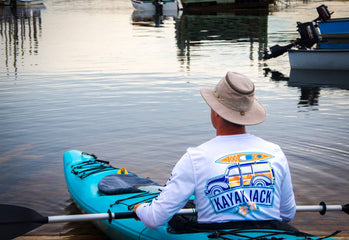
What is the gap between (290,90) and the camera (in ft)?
44.9

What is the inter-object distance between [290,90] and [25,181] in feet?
29.0

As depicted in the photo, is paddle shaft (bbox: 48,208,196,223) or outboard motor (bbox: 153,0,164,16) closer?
paddle shaft (bbox: 48,208,196,223)

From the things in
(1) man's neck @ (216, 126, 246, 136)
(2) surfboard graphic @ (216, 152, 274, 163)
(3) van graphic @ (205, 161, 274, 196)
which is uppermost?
(1) man's neck @ (216, 126, 246, 136)

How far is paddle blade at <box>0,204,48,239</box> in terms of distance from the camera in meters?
4.03

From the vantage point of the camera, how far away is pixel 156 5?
52.0 metres

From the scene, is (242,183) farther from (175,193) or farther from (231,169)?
(175,193)

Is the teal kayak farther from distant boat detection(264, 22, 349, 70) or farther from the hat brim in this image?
distant boat detection(264, 22, 349, 70)

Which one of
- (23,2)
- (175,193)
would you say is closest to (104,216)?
(175,193)

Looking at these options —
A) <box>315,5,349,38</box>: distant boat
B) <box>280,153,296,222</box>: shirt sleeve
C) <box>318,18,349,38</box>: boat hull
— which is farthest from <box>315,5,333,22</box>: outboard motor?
<box>280,153,296,222</box>: shirt sleeve

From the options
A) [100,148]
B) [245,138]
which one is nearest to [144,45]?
[100,148]

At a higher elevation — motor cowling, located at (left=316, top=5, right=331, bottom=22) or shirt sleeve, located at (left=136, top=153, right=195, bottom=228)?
motor cowling, located at (left=316, top=5, right=331, bottom=22)

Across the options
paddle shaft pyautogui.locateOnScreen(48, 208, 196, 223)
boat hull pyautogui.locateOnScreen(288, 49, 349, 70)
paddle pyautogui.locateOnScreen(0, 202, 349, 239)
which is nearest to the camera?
paddle shaft pyautogui.locateOnScreen(48, 208, 196, 223)

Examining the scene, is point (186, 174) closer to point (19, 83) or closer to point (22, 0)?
point (19, 83)

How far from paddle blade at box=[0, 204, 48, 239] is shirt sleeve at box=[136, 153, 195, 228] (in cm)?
125
